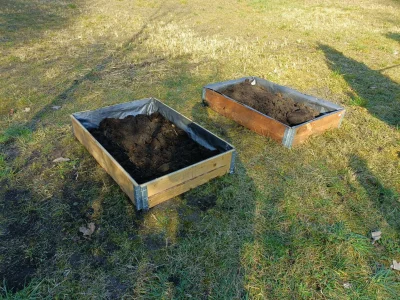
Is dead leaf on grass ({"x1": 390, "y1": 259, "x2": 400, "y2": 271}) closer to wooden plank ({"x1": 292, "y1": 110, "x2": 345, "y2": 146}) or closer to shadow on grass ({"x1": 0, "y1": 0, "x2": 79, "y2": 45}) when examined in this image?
wooden plank ({"x1": 292, "y1": 110, "x2": 345, "y2": 146})

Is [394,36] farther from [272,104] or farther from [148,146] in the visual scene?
[148,146]

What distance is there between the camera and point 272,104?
17.3ft

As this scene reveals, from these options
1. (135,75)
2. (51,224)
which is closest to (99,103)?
(135,75)

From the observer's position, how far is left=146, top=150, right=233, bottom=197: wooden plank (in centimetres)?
320

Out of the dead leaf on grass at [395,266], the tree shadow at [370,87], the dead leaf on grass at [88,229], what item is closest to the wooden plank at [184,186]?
the dead leaf on grass at [88,229]

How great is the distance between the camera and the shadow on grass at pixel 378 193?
11.2 ft

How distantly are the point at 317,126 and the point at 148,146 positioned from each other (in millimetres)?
2647

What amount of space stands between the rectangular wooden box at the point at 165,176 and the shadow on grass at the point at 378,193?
5.67 feet

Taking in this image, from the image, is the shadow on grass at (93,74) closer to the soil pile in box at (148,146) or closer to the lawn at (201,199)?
the lawn at (201,199)

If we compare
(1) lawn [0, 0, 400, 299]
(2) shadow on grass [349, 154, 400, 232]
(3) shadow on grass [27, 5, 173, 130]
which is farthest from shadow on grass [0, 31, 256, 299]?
(3) shadow on grass [27, 5, 173, 130]

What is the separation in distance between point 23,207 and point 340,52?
960 centimetres

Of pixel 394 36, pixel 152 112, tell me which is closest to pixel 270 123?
pixel 152 112

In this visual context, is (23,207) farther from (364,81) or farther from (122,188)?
(364,81)

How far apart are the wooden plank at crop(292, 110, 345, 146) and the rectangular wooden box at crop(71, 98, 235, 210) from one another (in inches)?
50.9
